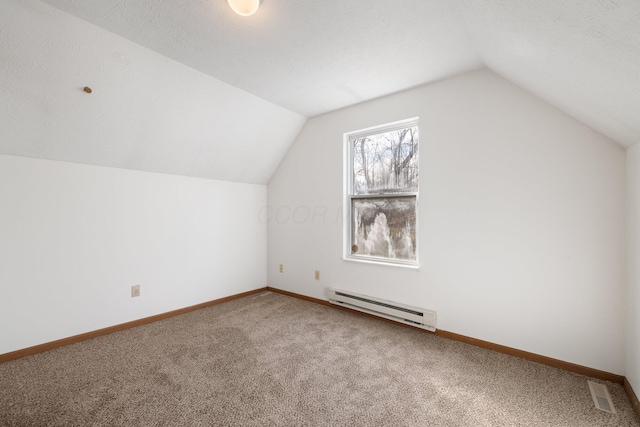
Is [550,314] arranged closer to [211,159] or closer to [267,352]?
[267,352]

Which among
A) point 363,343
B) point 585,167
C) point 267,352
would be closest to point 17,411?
point 267,352

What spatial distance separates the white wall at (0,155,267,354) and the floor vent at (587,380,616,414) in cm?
352

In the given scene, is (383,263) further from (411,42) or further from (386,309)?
(411,42)

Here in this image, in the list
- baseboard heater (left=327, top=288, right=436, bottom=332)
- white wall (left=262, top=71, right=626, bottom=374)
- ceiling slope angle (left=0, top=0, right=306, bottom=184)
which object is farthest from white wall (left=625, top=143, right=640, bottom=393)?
ceiling slope angle (left=0, top=0, right=306, bottom=184)

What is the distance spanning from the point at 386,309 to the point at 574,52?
2393 mm

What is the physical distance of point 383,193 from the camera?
3039 millimetres

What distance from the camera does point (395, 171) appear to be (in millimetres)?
2965

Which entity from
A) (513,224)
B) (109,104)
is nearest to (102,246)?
(109,104)

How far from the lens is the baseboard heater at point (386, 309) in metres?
2.57

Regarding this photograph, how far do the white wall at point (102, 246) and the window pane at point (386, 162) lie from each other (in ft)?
5.71

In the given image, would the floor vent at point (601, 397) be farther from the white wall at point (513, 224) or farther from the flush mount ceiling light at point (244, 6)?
the flush mount ceiling light at point (244, 6)

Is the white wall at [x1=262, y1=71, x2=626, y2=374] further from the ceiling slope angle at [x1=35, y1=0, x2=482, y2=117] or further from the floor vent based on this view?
the ceiling slope angle at [x1=35, y1=0, x2=482, y2=117]

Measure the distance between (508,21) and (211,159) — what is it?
9.68 ft

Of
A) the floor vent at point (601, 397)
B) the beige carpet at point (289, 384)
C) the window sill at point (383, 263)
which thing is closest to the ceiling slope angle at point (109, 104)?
the beige carpet at point (289, 384)
